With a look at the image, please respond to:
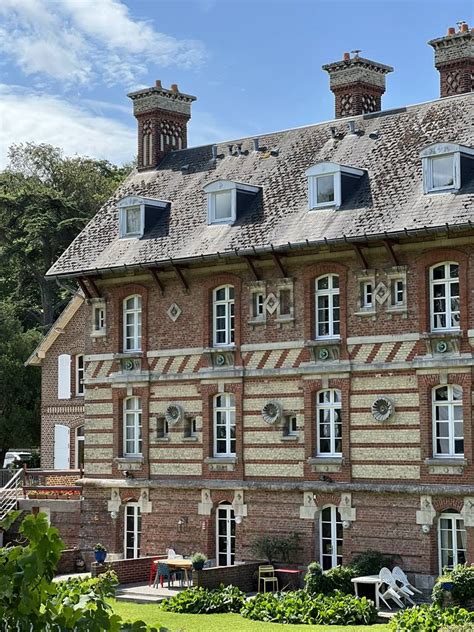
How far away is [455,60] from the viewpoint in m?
28.8

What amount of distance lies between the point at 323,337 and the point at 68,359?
1675 centimetres

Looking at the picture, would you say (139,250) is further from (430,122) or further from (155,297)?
(430,122)

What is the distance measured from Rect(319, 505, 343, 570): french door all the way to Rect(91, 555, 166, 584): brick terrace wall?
4.51 metres

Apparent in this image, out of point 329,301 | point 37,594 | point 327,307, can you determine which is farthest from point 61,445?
point 37,594

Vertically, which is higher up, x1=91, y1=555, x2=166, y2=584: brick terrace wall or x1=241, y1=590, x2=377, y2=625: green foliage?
x1=91, y1=555, x2=166, y2=584: brick terrace wall

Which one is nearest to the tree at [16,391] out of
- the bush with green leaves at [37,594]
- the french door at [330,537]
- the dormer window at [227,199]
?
the dormer window at [227,199]

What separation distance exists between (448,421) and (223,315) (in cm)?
677

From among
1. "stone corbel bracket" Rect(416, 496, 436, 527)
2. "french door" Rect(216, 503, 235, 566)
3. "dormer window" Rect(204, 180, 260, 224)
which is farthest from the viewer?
"dormer window" Rect(204, 180, 260, 224)

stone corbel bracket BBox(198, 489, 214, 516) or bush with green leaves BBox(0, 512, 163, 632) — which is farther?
stone corbel bracket BBox(198, 489, 214, 516)

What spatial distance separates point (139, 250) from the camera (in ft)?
101

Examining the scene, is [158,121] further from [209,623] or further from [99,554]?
[209,623]

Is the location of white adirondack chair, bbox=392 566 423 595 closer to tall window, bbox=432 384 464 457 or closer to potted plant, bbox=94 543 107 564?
tall window, bbox=432 384 464 457

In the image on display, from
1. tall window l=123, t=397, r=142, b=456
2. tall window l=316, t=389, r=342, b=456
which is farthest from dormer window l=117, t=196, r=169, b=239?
tall window l=316, t=389, r=342, b=456

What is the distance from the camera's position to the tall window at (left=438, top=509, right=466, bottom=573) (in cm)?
2480
